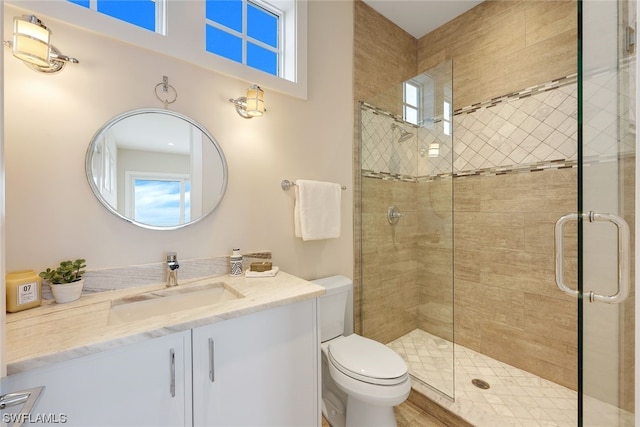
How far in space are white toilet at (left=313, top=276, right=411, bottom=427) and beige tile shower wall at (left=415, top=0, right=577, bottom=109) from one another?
1.95m

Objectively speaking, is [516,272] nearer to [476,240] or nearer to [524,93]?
[476,240]

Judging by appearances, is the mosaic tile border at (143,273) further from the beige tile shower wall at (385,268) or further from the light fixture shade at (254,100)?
the beige tile shower wall at (385,268)

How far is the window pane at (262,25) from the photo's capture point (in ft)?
5.62

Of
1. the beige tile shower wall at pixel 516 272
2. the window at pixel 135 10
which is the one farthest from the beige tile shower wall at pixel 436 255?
the window at pixel 135 10

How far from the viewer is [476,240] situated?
2160 millimetres

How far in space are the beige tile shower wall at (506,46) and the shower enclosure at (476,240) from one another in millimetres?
109

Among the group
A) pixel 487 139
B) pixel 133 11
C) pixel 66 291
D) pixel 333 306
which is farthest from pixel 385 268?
pixel 133 11

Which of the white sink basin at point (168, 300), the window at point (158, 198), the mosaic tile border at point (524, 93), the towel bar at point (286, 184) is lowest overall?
the white sink basin at point (168, 300)

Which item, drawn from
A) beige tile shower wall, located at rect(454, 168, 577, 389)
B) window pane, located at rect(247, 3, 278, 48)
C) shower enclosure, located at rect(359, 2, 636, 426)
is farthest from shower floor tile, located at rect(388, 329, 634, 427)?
window pane, located at rect(247, 3, 278, 48)

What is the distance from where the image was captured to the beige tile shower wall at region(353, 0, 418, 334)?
2.13 meters

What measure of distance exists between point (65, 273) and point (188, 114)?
0.90 metres

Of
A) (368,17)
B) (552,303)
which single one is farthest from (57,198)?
(552,303)

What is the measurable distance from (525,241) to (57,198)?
8.97 feet

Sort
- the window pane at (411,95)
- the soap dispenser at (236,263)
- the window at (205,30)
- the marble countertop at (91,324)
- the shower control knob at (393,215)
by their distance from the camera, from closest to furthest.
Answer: the marble countertop at (91,324), the window at (205,30), the soap dispenser at (236,263), the window pane at (411,95), the shower control knob at (393,215)
